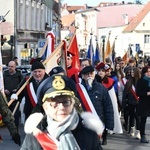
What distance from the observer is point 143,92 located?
1084cm

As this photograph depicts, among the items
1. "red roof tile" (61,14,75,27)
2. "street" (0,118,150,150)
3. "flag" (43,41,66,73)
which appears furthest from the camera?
"red roof tile" (61,14,75,27)

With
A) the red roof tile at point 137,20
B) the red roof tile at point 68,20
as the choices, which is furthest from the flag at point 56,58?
the red roof tile at point 68,20

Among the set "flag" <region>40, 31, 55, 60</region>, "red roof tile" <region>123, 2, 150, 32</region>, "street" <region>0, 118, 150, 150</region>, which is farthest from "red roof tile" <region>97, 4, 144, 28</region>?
"street" <region>0, 118, 150, 150</region>

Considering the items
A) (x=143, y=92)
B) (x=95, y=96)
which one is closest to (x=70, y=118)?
(x=95, y=96)

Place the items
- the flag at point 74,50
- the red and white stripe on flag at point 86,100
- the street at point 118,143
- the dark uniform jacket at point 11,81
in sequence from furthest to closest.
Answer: the dark uniform jacket at point 11,81 → the flag at point 74,50 → the street at point 118,143 → the red and white stripe on flag at point 86,100

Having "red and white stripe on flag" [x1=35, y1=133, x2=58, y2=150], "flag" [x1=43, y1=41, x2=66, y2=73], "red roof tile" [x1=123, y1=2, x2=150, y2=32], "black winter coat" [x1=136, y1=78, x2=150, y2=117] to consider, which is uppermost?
"red roof tile" [x1=123, y1=2, x2=150, y2=32]

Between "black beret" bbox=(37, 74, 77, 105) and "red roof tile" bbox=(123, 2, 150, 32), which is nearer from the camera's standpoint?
"black beret" bbox=(37, 74, 77, 105)

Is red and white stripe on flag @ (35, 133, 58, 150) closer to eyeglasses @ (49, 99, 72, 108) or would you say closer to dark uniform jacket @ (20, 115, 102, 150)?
dark uniform jacket @ (20, 115, 102, 150)

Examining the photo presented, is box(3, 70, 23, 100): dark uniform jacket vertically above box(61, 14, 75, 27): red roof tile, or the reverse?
box(61, 14, 75, 27): red roof tile

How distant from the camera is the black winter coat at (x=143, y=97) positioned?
1088 centimetres

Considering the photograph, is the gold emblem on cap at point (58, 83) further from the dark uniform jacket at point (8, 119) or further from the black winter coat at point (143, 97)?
the black winter coat at point (143, 97)

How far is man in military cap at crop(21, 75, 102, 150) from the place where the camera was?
11.1 ft

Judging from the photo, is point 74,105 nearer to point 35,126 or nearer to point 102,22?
point 35,126

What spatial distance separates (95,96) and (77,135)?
5.29 m
